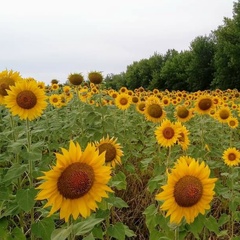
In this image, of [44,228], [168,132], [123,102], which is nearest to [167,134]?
[168,132]

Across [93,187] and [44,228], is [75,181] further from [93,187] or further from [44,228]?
[44,228]

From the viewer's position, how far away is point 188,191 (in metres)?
1.76

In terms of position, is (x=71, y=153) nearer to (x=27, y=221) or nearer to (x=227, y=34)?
(x=27, y=221)

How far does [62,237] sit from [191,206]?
0.59 meters

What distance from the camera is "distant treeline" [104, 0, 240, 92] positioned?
3181 centimetres

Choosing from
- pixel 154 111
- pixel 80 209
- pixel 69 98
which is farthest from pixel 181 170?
pixel 69 98

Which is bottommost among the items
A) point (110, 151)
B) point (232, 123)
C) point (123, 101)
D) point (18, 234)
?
point (18, 234)

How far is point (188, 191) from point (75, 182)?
1.66ft

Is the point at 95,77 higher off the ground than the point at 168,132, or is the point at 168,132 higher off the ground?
the point at 95,77

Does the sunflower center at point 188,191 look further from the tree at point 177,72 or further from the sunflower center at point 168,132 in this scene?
the tree at point 177,72

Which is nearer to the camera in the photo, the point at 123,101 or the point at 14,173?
the point at 14,173

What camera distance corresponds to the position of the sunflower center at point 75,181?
156cm

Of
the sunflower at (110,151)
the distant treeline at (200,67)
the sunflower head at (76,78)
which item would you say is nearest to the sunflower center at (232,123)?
the sunflower head at (76,78)

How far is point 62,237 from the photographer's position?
5.05 ft
